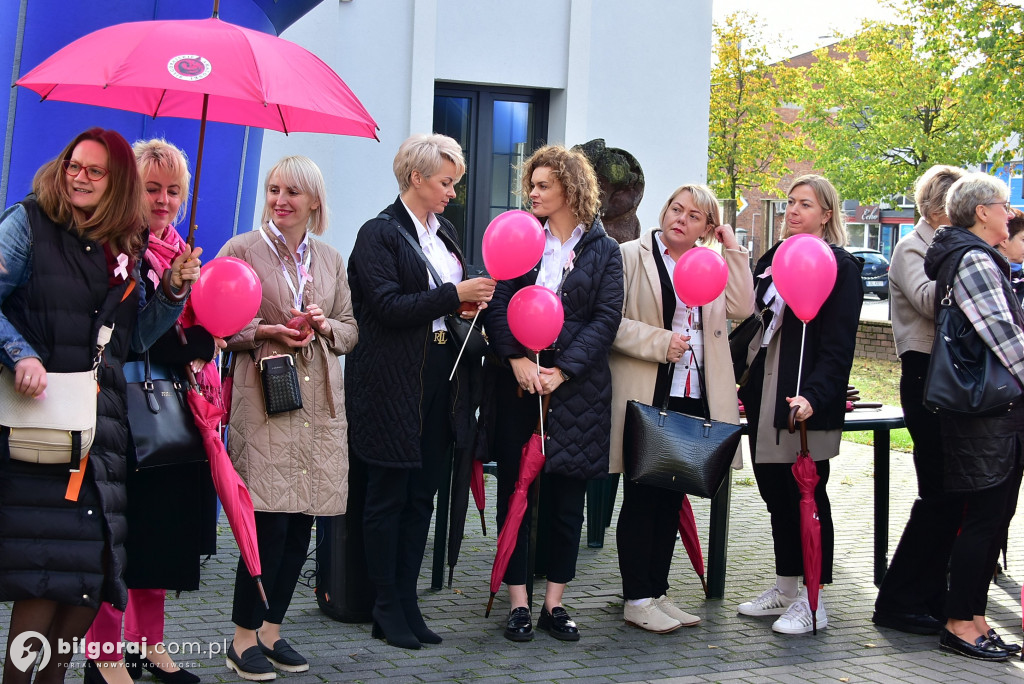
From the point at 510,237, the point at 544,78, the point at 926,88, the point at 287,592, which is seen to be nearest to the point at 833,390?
the point at 510,237

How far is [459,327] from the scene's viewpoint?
484 cm

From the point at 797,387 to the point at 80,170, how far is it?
10.8ft

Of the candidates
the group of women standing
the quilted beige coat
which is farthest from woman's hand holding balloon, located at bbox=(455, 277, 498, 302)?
the quilted beige coat

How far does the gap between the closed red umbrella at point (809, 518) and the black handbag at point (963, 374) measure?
22.6 inches

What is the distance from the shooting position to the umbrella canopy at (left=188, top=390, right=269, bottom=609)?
3.98 metres

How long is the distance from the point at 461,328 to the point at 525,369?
1.08ft

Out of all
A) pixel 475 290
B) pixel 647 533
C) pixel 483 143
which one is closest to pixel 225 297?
pixel 475 290

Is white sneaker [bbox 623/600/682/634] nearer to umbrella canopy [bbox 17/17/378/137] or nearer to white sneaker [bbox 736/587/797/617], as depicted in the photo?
white sneaker [bbox 736/587/797/617]

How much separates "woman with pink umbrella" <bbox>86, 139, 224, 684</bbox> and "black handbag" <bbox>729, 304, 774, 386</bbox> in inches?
100

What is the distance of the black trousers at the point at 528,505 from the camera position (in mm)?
5008

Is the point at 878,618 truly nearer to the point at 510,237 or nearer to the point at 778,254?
the point at 778,254

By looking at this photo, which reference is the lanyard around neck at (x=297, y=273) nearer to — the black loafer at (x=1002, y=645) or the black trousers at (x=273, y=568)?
the black trousers at (x=273, y=568)

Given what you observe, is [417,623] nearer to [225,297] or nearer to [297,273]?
[297,273]

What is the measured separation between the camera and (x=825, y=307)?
524 centimetres
